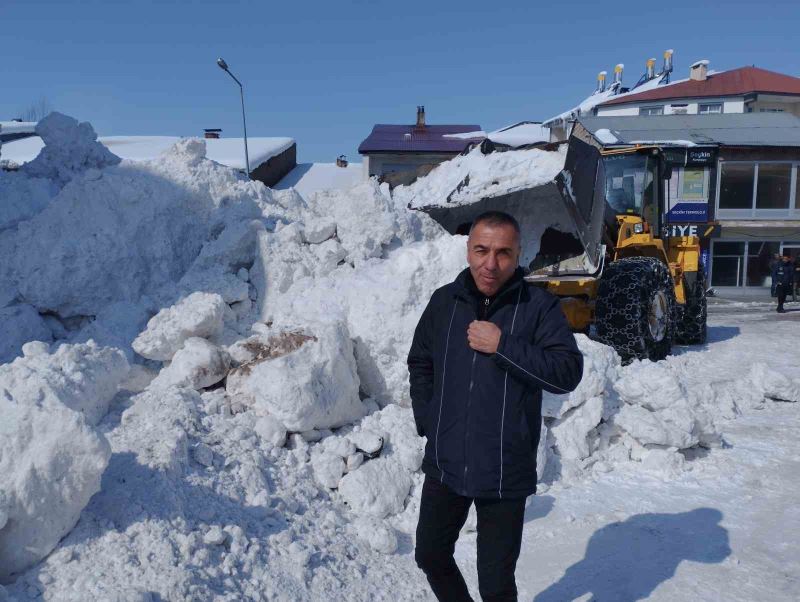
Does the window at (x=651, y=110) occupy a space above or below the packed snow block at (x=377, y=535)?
above

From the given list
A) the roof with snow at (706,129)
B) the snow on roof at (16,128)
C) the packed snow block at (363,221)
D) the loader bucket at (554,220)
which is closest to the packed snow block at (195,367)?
the packed snow block at (363,221)

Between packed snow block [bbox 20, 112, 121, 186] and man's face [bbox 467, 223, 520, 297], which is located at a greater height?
packed snow block [bbox 20, 112, 121, 186]

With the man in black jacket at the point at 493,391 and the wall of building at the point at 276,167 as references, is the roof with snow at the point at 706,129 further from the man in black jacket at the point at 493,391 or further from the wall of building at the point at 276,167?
the man in black jacket at the point at 493,391

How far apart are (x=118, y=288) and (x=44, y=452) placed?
2.53 metres

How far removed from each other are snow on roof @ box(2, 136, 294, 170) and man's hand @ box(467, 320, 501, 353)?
16.3m

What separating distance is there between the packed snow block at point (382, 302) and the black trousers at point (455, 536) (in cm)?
167

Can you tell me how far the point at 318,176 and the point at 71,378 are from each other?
23792 millimetres

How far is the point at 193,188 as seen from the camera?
5059 mm

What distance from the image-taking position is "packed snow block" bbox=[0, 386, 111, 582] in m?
2.15

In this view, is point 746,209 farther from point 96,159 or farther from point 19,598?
point 19,598

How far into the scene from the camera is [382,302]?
4156mm

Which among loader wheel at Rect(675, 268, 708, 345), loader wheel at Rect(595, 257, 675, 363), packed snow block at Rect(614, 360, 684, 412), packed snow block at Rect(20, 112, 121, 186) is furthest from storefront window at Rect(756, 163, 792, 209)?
packed snow block at Rect(20, 112, 121, 186)

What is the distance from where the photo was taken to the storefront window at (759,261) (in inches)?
767

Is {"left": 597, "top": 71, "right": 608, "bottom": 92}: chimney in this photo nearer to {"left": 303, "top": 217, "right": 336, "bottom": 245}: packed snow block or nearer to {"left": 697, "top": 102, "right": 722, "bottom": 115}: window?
{"left": 697, "top": 102, "right": 722, "bottom": 115}: window
